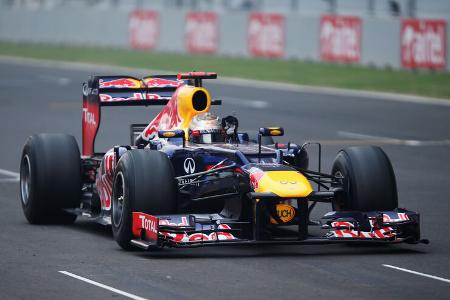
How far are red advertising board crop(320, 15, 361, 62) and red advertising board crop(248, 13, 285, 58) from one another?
220 centimetres

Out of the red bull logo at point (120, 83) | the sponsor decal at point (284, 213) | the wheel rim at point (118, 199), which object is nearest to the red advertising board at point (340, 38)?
the red bull logo at point (120, 83)

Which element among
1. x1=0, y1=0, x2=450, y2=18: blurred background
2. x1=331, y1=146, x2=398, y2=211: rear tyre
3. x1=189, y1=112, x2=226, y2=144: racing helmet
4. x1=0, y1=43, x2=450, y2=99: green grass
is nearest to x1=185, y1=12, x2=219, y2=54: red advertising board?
x1=0, y1=43, x2=450, y2=99: green grass

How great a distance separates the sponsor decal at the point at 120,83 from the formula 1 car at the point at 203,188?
0.77m

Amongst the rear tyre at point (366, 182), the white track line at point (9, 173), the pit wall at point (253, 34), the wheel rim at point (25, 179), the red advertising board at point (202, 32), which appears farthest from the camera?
the red advertising board at point (202, 32)

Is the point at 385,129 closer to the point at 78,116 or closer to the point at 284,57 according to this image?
the point at 78,116

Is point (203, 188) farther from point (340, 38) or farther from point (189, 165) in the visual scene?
point (340, 38)

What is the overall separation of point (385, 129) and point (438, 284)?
15.1 metres

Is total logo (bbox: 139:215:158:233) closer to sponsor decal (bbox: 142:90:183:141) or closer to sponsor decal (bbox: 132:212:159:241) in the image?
sponsor decal (bbox: 132:212:159:241)

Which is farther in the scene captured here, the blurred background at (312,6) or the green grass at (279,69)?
the blurred background at (312,6)

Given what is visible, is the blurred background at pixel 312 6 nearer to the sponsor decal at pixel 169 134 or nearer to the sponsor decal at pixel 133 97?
the sponsor decal at pixel 133 97

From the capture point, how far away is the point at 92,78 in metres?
14.6

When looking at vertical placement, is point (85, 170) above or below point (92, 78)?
below

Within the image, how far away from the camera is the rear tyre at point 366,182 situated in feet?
40.1

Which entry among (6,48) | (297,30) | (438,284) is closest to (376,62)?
(297,30)
